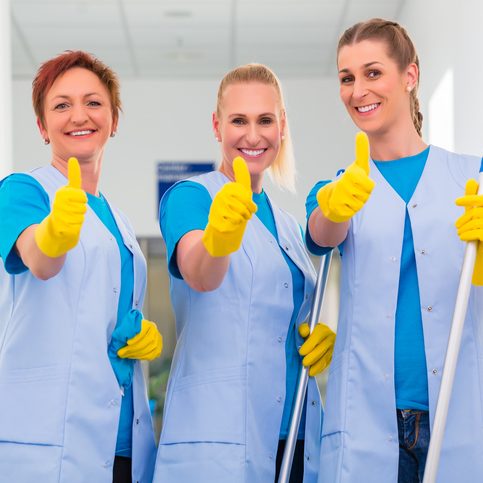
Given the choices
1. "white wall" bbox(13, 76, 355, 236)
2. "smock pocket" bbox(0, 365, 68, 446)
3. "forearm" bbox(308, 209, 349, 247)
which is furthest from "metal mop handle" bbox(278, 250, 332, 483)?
"white wall" bbox(13, 76, 355, 236)

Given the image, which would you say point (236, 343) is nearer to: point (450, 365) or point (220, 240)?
point (220, 240)

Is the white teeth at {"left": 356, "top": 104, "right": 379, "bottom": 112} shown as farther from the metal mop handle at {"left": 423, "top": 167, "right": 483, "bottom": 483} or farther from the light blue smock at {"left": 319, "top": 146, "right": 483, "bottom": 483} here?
the metal mop handle at {"left": 423, "top": 167, "right": 483, "bottom": 483}

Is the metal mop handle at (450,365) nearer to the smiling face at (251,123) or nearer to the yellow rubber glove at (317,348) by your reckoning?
the yellow rubber glove at (317,348)

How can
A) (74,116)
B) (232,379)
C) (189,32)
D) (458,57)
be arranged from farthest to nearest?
(189,32) < (458,57) < (74,116) < (232,379)

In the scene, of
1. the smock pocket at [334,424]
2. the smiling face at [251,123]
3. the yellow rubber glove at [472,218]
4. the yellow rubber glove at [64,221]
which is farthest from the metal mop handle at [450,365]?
the yellow rubber glove at [64,221]

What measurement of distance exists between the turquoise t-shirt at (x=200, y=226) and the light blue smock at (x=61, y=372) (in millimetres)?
161

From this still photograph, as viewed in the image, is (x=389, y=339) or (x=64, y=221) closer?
(x=64, y=221)

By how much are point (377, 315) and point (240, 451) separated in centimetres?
42

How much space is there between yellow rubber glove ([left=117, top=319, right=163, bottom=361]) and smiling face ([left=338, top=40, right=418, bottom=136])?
0.65m

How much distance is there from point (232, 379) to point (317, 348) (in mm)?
215

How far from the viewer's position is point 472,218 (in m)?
1.82

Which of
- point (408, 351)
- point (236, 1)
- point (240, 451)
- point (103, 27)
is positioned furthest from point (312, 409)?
point (103, 27)

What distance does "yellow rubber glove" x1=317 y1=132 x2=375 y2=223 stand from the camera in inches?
70.0

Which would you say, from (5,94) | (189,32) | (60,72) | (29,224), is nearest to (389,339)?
(29,224)
